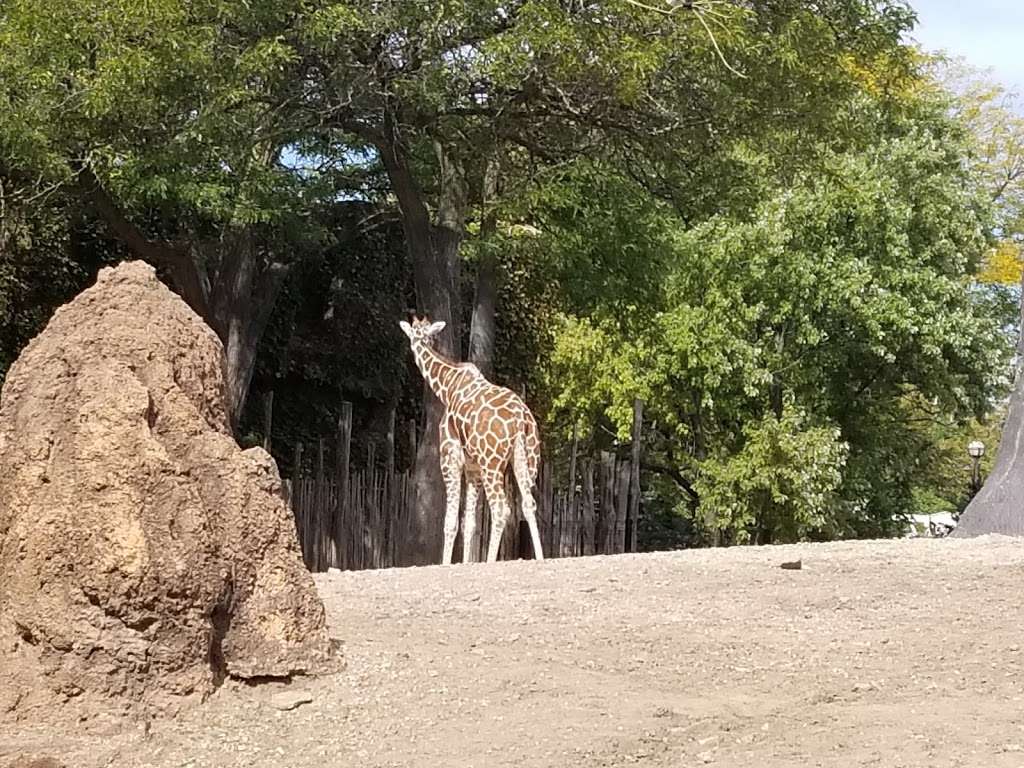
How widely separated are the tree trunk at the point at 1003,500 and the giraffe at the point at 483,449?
4.21 metres

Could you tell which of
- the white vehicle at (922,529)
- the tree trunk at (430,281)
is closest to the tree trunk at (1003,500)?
the tree trunk at (430,281)

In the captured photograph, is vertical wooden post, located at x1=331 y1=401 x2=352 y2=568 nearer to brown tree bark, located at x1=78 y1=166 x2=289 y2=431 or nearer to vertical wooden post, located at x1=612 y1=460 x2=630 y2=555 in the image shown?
brown tree bark, located at x1=78 y1=166 x2=289 y2=431

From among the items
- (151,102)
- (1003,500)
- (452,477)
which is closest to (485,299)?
(452,477)

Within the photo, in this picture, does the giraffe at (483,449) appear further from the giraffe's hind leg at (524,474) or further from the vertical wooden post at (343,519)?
the vertical wooden post at (343,519)

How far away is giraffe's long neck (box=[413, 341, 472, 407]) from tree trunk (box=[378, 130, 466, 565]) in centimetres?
107

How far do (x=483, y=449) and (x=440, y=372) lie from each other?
936 millimetres

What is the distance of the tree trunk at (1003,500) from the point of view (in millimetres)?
12750

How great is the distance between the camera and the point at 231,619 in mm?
5133

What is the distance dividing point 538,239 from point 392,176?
1937 mm

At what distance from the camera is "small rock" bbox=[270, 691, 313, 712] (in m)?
4.97

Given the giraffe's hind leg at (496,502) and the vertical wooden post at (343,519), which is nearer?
the giraffe's hind leg at (496,502)

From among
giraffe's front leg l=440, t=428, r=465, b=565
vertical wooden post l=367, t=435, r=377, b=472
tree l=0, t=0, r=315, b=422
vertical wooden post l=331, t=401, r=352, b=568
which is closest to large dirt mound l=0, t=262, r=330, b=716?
tree l=0, t=0, r=315, b=422

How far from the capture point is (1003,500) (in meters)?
12.9

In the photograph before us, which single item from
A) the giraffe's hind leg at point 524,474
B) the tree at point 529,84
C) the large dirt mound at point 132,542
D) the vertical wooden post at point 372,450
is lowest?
the large dirt mound at point 132,542
